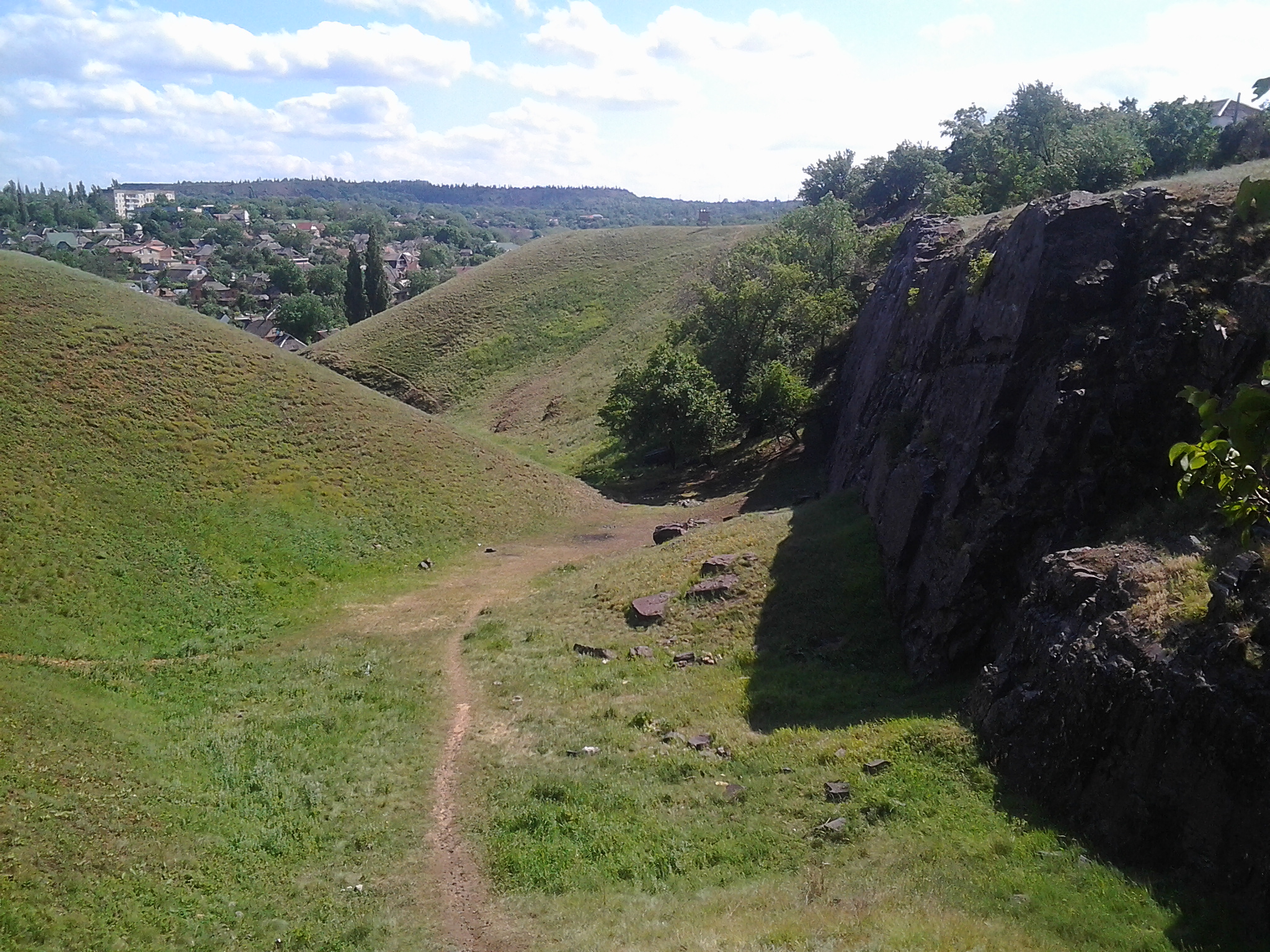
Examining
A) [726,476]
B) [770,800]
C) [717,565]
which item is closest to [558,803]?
[770,800]

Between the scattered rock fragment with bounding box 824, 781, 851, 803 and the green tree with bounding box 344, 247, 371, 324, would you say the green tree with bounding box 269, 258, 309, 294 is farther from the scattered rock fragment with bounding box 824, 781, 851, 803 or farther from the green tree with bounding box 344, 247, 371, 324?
the scattered rock fragment with bounding box 824, 781, 851, 803

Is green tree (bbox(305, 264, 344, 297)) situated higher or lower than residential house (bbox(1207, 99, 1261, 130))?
lower

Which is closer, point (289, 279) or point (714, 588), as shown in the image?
point (714, 588)

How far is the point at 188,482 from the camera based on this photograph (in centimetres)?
3250

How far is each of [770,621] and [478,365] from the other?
60.5 meters

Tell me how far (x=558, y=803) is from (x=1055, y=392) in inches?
475

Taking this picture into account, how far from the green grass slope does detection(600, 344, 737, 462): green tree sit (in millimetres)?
9499

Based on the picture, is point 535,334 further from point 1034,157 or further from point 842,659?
point 842,659

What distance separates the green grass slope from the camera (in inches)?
2680

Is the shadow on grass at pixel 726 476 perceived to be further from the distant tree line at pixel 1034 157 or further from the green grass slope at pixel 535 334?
the distant tree line at pixel 1034 157

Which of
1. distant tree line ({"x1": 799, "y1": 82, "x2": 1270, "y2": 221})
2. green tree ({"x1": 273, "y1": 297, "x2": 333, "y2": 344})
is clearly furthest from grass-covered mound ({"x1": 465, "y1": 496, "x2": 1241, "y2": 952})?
green tree ({"x1": 273, "y1": 297, "x2": 333, "y2": 344})

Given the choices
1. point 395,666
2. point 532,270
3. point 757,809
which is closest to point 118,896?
point 757,809

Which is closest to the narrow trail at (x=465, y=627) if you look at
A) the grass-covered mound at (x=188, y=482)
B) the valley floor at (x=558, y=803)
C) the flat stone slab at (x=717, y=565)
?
the valley floor at (x=558, y=803)

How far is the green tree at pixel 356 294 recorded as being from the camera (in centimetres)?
9825
